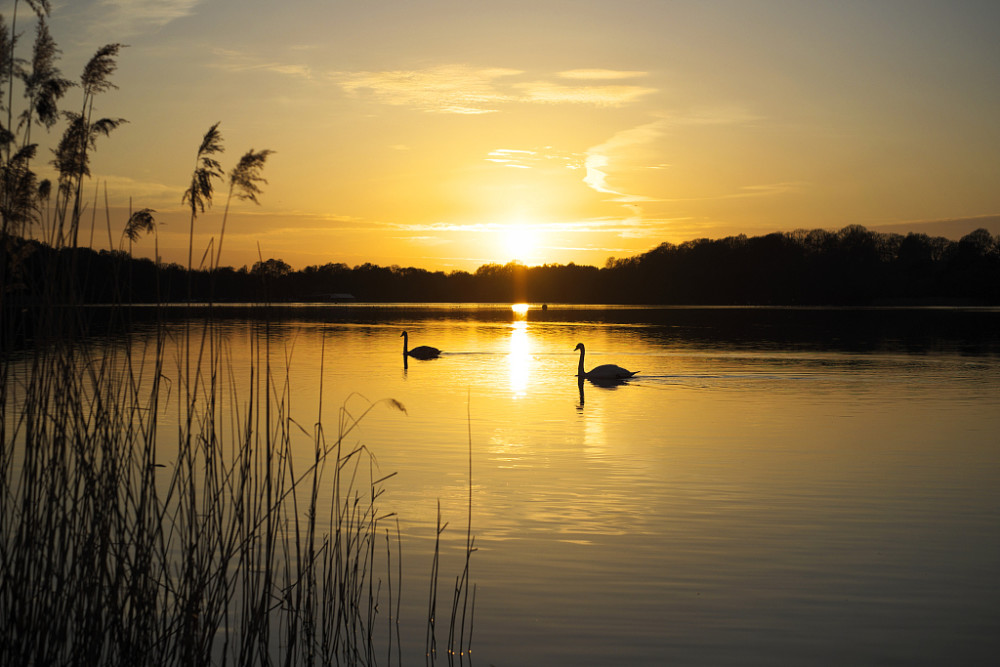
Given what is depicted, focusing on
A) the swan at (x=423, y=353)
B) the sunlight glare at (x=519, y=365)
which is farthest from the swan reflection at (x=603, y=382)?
the swan at (x=423, y=353)

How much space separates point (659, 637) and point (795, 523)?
313cm

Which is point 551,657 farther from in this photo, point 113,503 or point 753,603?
point 113,503

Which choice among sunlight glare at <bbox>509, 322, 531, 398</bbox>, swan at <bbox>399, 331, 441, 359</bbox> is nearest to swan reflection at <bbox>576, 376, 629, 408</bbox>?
sunlight glare at <bbox>509, 322, 531, 398</bbox>

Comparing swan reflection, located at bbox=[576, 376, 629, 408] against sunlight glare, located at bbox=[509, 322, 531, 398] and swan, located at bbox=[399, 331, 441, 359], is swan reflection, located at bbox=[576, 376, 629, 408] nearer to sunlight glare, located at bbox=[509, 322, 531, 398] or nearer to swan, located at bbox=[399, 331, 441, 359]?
sunlight glare, located at bbox=[509, 322, 531, 398]

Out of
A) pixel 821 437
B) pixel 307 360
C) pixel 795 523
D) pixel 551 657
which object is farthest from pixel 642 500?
pixel 307 360

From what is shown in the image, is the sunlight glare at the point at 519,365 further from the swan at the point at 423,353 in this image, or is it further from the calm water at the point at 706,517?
the swan at the point at 423,353

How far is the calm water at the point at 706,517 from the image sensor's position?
5730mm

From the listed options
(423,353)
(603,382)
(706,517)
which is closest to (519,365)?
(423,353)

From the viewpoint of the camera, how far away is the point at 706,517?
848 cm

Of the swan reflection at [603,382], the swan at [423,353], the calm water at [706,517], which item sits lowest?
the calm water at [706,517]

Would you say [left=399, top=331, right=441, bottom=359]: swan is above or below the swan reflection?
above

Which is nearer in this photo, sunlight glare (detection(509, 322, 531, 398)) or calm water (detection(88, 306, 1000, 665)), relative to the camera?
calm water (detection(88, 306, 1000, 665))

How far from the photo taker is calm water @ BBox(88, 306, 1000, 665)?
5730 millimetres

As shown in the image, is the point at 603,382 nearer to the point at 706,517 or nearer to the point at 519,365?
the point at 519,365
